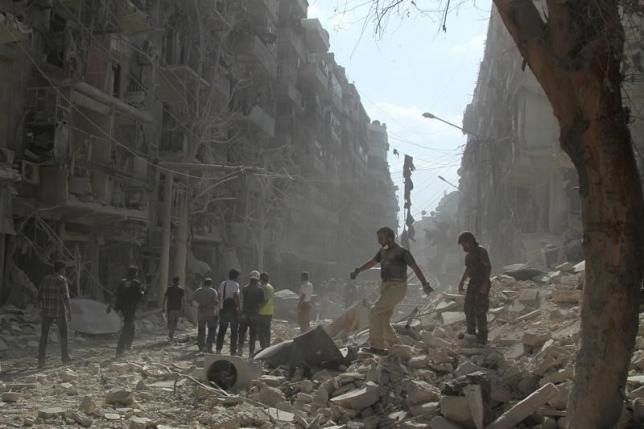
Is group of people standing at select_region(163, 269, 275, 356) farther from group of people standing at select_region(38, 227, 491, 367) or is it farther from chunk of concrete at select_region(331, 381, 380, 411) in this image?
chunk of concrete at select_region(331, 381, 380, 411)

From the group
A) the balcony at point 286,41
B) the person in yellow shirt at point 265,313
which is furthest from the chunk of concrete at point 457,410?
the balcony at point 286,41

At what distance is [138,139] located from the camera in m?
22.5

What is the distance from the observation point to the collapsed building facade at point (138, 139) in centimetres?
1725

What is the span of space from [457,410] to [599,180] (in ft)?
7.89

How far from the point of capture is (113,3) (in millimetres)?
20344

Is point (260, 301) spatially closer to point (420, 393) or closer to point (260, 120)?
point (420, 393)

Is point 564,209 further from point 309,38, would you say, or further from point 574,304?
point 309,38

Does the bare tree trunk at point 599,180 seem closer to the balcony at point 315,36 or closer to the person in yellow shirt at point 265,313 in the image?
the person in yellow shirt at point 265,313

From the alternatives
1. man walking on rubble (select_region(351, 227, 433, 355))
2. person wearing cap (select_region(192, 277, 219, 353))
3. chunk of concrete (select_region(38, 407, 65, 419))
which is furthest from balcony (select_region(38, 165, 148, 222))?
chunk of concrete (select_region(38, 407, 65, 419))

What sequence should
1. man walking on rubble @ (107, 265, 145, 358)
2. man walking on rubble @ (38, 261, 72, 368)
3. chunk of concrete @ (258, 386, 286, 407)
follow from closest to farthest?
chunk of concrete @ (258, 386, 286, 407) < man walking on rubble @ (38, 261, 72, 368) < man walking on rubble @ (107, 265, 145, 358)

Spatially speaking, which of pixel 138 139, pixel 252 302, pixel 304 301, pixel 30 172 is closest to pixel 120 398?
pixel 252 302

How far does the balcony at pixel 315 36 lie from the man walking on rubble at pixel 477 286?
43.9m

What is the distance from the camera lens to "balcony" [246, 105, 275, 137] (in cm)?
3422

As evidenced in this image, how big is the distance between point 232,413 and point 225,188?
25.4 meters
